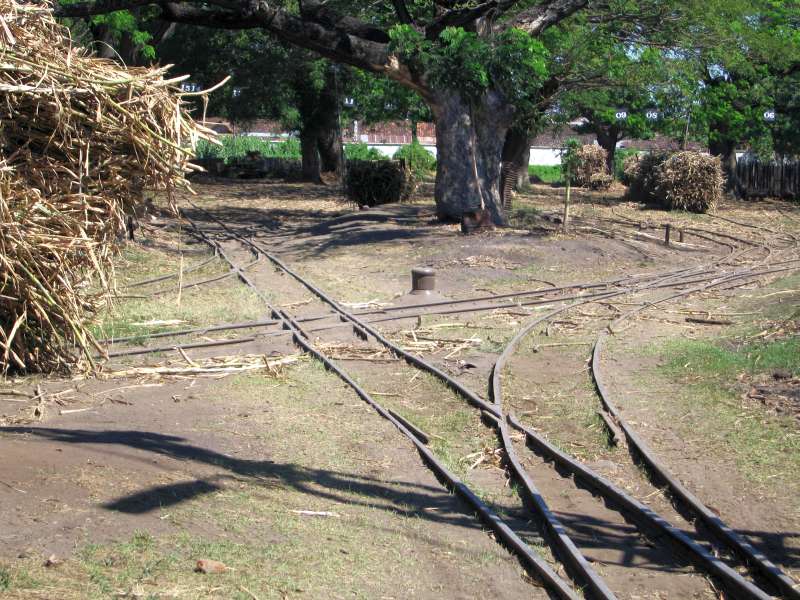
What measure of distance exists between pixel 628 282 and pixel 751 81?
71.5 feet

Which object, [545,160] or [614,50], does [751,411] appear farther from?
[545,160]

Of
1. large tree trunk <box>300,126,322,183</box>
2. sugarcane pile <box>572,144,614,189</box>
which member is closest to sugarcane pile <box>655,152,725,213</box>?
sugarcane pile <box>572,144,614,189</box>

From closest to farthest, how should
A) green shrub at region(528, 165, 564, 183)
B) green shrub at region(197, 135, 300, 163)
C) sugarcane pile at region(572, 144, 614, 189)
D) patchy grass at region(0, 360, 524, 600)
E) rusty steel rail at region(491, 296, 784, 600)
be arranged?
patchy grass at region(0, 360, 524, 600), rusty steel rail at region(491, 296, 784, 600), sugarcane pile at region(572, 144, 614, 189), green shrub at region(197, 135, 300, 163), green shrub at region(528, 165, 564, 183)

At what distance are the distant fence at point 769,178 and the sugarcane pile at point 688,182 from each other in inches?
370

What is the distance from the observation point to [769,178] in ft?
129

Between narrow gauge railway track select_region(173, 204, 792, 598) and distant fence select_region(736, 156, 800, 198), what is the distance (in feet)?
72.5

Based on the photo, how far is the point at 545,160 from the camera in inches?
3310

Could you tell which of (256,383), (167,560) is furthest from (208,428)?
(167,560)

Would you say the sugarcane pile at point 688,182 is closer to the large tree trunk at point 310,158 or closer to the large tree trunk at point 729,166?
the large tree trunk at point 729,166

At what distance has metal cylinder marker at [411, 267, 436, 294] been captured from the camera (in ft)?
54.1

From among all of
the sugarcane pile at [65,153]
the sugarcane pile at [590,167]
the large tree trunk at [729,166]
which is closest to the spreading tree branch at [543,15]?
the sugarcane pile at [65,153]

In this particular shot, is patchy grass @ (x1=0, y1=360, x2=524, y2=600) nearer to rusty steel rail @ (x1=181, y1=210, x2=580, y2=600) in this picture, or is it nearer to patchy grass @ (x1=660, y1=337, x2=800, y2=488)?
rusty steel rail @ (x1=181, y1=210, x2=580, y2=600)

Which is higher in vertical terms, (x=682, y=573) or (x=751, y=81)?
(x=751, y=81)

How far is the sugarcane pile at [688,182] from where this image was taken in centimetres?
3006
